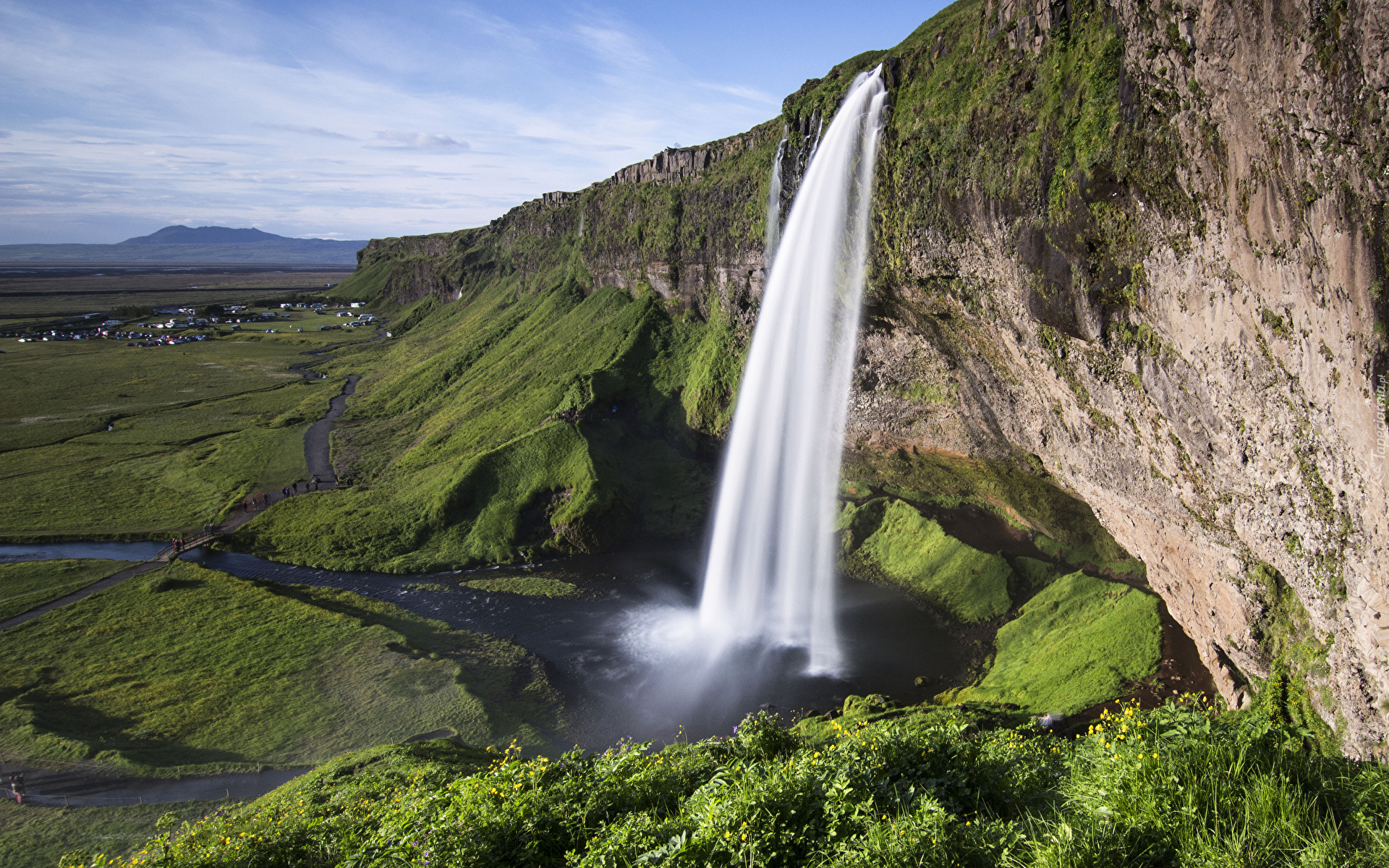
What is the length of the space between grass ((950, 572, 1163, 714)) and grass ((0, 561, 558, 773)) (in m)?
14.9

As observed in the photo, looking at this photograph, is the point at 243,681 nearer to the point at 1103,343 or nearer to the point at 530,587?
the point at 530,587

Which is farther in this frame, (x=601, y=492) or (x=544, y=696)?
(x=601, y=492)

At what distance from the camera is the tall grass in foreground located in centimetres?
706

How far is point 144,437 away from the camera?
2269 inches

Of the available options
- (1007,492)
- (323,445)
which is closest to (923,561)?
(1007,492)

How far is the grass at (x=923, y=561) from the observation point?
93.1 feet

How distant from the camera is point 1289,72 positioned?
11.2 metres

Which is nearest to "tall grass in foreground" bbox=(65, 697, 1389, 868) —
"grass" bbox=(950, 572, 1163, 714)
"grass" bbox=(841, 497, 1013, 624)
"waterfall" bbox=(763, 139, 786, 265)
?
"grass" bbox=(950, 572, 1163, 714)

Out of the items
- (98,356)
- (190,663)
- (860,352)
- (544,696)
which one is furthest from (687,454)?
(98,356)

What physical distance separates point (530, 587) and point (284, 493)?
2115cm

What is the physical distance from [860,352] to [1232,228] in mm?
19704

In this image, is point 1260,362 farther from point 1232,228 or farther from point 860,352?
point 860,352

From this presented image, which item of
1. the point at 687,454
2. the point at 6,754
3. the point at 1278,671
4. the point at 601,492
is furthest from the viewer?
the point at 687,454

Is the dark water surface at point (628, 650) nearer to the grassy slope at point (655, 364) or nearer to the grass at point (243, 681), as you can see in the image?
the grass at point (243, 681)
